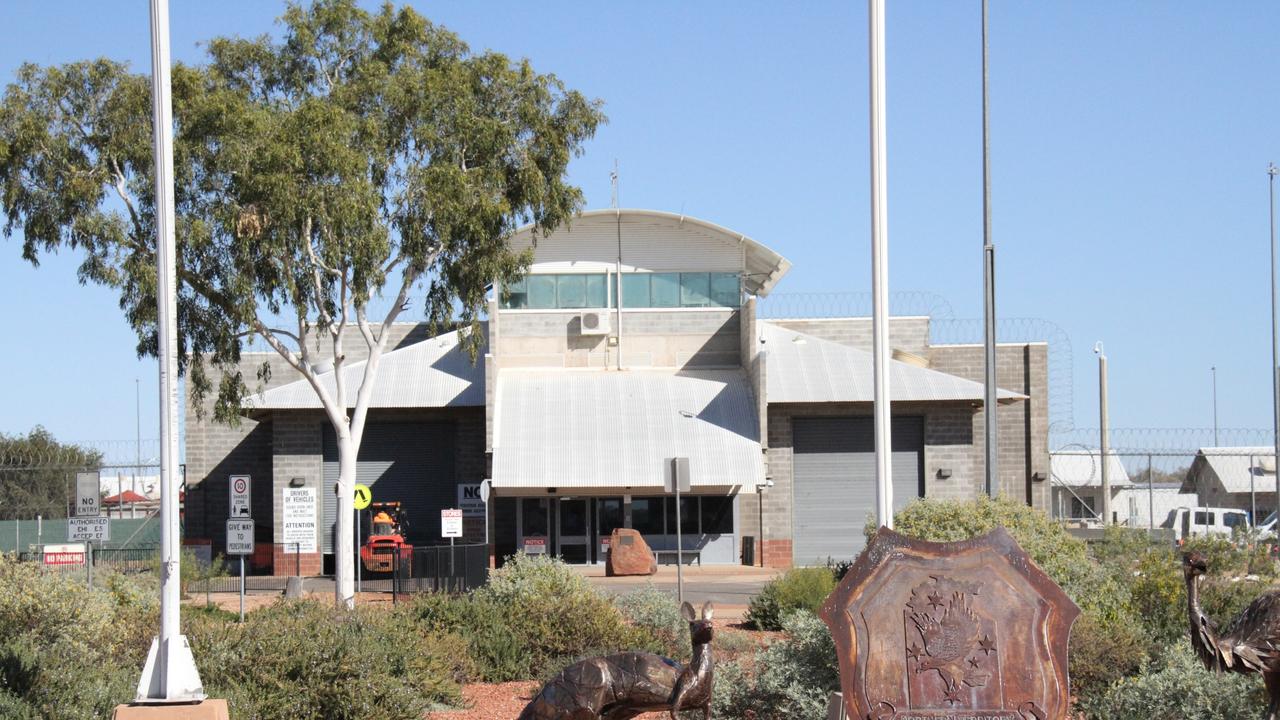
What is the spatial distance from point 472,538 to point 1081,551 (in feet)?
82.6

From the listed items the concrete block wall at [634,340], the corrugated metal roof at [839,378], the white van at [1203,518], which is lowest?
the white van at [1203,518]

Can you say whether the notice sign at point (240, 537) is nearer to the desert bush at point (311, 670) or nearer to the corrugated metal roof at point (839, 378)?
the desert bush at point (311, 670)

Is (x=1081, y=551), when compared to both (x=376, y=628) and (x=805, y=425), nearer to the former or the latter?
(x=376, y=628)

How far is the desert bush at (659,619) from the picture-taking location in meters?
17.4

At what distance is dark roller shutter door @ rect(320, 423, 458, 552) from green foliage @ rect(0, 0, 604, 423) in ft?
43.2

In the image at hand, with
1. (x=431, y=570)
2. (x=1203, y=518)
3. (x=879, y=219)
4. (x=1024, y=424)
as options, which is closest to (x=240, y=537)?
(x=431, y=570)

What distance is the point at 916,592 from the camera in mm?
9555

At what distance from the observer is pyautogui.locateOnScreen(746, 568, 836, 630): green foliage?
2114 cm

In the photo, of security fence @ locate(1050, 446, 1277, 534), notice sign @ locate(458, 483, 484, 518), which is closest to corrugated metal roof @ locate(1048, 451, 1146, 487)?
security fence @ locate(1050, 446, 1277, 534)

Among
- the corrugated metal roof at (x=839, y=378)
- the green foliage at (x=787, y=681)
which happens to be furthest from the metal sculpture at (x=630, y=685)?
the corrugated metal roof at (x=839, y=378)

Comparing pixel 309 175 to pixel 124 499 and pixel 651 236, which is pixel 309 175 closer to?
pixel 651 236

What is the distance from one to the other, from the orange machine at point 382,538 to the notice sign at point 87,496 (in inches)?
400

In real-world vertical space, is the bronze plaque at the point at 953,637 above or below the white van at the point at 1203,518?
above

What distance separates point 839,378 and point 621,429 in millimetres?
6286
